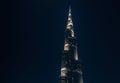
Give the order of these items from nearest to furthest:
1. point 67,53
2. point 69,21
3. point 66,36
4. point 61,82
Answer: point 61,82 → point 67,53 → point 66,36 → point 69,21

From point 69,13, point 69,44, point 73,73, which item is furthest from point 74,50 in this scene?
point 69,13

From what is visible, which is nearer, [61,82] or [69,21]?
[61,82]

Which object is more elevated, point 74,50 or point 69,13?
point 69,13

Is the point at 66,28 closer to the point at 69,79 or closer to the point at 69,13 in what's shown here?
the point at 69,13

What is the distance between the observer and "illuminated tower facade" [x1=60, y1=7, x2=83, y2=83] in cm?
14000

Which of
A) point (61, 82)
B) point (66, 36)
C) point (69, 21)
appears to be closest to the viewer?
point (61, 82)

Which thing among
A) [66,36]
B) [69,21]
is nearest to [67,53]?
[66,36]

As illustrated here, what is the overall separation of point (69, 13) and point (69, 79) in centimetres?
4963

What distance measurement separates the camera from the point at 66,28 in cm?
16538

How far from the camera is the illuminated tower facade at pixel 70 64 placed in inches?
5512

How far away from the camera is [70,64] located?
145250mm

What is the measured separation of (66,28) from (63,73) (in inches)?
1315

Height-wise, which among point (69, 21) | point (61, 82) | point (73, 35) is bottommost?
point (61, 82)

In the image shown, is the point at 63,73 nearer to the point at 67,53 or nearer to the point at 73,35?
the point at 67,53
